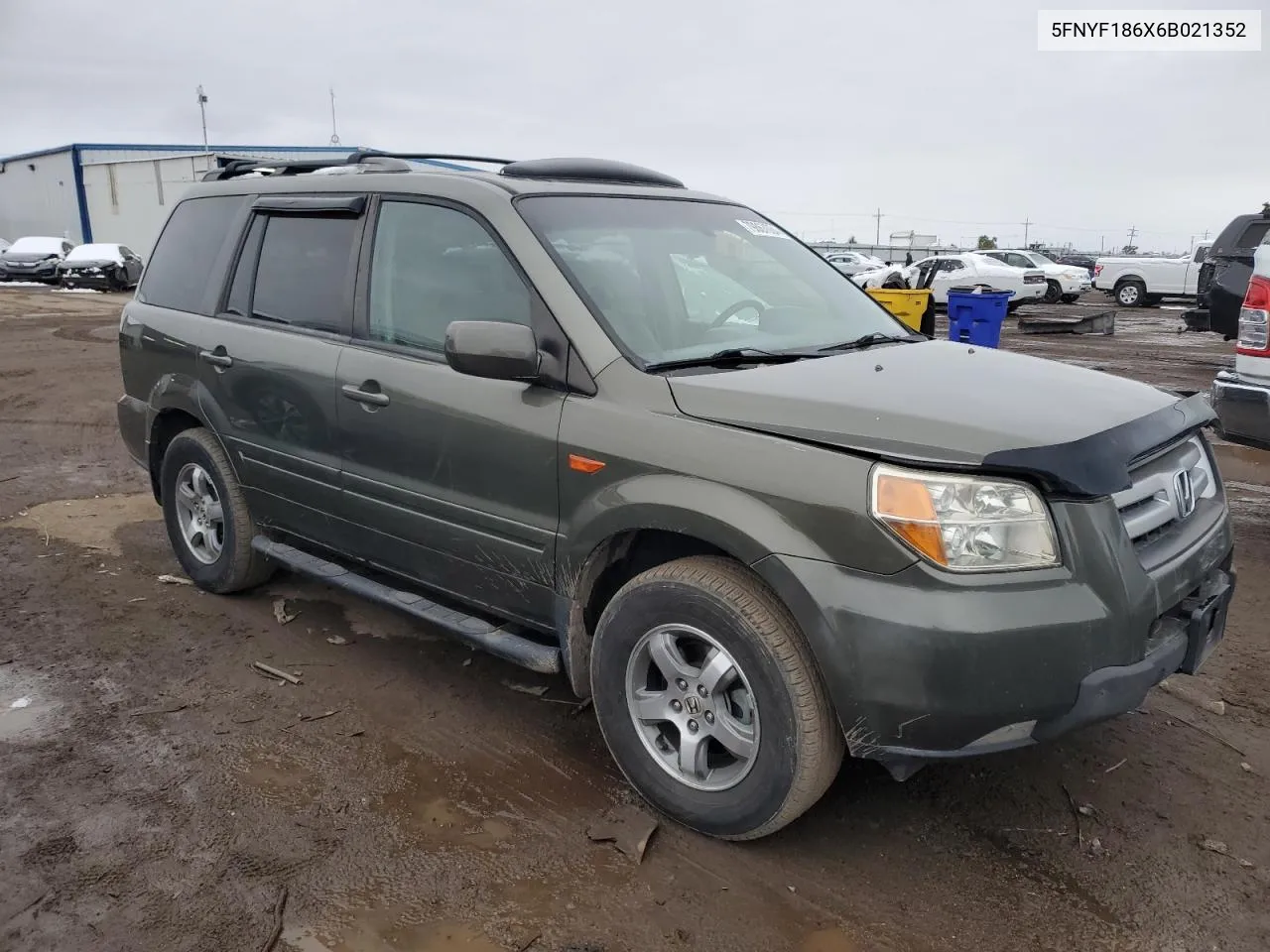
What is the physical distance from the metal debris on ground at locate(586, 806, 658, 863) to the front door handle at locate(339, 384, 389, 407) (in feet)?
5.36

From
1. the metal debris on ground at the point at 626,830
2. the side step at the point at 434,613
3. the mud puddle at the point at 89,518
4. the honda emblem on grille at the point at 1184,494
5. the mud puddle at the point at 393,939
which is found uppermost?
the honda emblem on grille at the point at 1184,494

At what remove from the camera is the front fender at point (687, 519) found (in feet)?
8.29

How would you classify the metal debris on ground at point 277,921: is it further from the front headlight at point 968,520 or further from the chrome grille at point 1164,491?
the chrome grille at point 1164,491

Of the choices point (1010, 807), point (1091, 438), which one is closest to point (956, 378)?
point (1091, 438)

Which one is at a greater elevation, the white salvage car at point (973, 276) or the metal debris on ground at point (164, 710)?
the white salvage car at point (973, 276)

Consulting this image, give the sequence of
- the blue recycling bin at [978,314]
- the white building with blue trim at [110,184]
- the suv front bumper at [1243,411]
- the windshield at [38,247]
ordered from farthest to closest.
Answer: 1. the white building with blue trim at [110,184]
2. the windshield at [38,247]
3. the blue recycling bin at [978,314]
4. the suv front bumper at [1243,411]

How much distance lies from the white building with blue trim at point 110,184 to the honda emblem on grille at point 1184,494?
37600 mm

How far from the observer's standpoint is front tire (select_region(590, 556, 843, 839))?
255 cm

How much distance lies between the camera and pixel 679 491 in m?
2.70

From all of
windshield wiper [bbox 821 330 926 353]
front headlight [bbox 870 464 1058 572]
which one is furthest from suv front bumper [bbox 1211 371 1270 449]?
front headlight [bbox 870 464 1058 572]

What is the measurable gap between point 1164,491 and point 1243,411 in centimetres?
269

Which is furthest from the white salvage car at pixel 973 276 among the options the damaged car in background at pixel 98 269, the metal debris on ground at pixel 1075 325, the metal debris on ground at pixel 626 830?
the metal debris on ground at pixel 626 830

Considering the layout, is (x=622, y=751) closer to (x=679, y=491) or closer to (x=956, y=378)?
(x=679, y=491)

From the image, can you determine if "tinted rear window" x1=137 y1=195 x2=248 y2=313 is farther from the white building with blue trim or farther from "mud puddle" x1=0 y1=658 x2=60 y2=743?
the white building with blue trim
